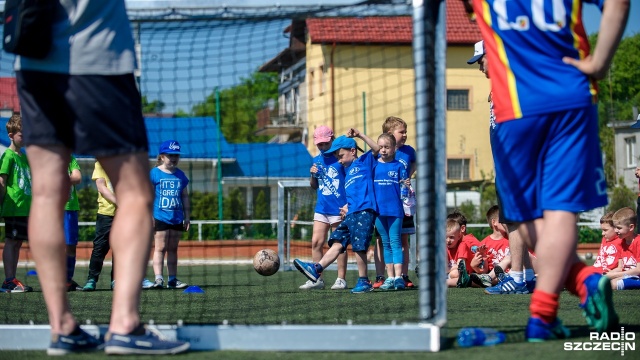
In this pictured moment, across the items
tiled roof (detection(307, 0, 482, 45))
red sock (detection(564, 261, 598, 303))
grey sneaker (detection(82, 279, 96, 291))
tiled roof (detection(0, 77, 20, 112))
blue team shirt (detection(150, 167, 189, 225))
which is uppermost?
tiled roof (detection(0, 77, 20, 112))

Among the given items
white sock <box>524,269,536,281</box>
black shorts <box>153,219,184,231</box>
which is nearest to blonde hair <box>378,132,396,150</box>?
white sock <box>524,269,536,281</box>

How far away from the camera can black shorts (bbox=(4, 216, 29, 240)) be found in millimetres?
9719

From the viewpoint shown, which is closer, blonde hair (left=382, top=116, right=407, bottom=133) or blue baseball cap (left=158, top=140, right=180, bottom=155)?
blonde hair (left=382, top=116, right=407, bottom=133)

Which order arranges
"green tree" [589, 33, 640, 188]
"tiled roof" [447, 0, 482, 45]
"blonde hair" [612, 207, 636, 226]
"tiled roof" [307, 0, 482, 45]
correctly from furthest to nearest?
1. "green tree" [589, 33, 640, 188]
2. "tiled roof" [447, 0, 482, 45]
3. "blonde hair" [612, 207, 636, 226]
4. "tiled roof" [307, 0, 482, 45]

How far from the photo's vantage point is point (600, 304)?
4250mm

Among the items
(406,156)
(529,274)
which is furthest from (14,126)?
(529,274)

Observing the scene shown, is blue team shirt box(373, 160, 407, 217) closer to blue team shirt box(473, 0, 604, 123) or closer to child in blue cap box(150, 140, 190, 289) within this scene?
child in blue cap box(150, 140, 190, 289)

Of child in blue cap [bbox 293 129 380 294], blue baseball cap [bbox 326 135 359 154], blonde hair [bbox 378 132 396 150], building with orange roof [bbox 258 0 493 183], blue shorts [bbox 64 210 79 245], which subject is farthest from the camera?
blue baseball cap [bbox 326 135 359 154]

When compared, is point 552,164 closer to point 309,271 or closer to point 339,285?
point 309,271

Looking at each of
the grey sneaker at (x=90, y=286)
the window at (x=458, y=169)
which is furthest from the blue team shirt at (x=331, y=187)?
the window at (x=458, y=169)

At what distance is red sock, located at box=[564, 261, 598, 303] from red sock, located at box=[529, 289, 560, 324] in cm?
16

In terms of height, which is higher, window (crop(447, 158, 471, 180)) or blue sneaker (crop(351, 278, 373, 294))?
window (crop(447, 158, 471, 180))

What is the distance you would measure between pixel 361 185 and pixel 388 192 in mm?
293

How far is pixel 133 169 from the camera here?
410cm
